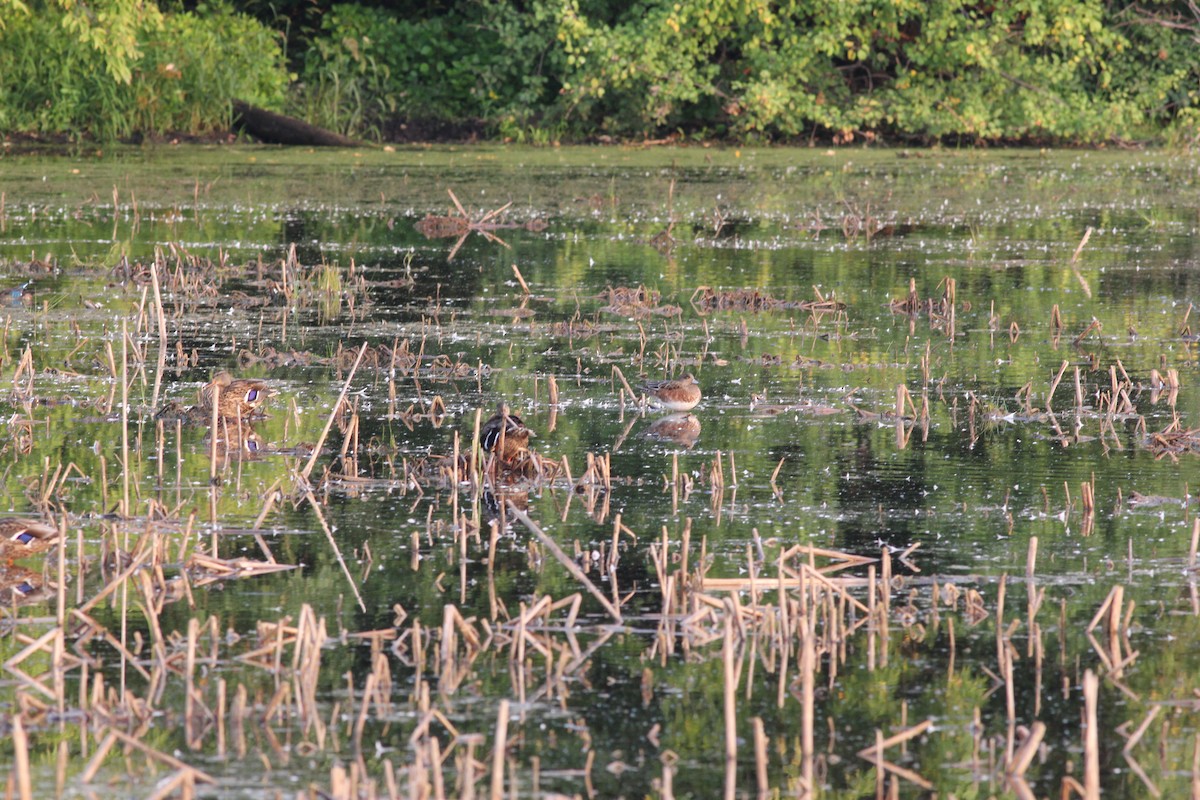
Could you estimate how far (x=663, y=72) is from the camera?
23625 mm

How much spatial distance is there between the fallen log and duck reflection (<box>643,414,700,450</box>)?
15.8 m

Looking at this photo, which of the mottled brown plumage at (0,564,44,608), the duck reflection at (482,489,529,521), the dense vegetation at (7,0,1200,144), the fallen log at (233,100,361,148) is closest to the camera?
the mottled brown plumage at (0,564,44,608)

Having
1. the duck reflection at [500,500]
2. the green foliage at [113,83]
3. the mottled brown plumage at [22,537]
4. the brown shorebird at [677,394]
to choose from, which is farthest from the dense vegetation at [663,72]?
the mottled brown plumage at [22,537]

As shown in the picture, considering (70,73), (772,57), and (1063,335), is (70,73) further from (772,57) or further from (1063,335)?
(1063,335)

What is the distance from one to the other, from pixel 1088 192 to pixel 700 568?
45.6 feet

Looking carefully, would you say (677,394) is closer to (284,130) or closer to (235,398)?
(235,398)

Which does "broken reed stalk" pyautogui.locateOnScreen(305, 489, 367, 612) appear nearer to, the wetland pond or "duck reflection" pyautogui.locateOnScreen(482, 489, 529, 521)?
the wetland pond

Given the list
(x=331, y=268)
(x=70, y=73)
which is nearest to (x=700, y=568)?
(x=331, y=268)

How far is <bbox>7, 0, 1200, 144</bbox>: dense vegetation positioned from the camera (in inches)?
890

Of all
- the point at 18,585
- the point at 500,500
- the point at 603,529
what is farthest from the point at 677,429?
the point at 18,585

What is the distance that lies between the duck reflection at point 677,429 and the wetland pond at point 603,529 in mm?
50

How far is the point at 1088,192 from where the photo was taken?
18.1m

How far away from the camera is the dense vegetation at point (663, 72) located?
2259cm

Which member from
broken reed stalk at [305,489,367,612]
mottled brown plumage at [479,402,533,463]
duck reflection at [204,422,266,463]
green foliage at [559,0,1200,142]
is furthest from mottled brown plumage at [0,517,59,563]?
green foliage at [559,0,1200,142]
